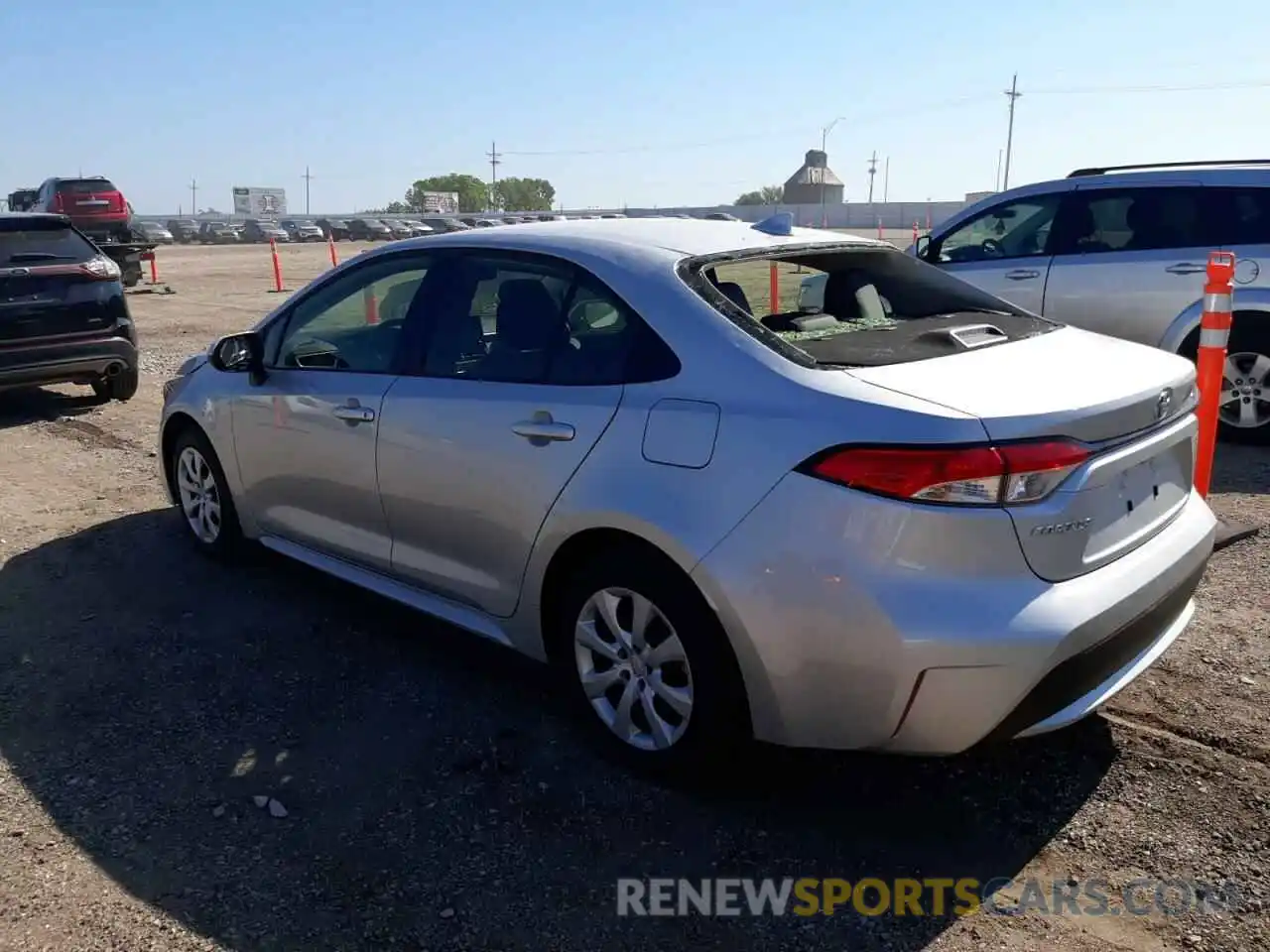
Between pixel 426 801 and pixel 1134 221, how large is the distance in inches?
252

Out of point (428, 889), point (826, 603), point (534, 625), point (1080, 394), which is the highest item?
point (1080, 394)

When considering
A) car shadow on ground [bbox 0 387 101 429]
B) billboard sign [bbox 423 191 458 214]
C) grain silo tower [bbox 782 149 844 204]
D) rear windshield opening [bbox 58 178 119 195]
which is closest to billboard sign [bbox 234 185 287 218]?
billboard sign [bbox 423 191 458 214]

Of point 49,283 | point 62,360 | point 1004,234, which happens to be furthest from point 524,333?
point 49,283

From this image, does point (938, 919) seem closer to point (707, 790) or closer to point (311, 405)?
point (707, 790)

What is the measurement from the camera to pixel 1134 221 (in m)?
7.44

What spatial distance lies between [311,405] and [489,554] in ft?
4.04

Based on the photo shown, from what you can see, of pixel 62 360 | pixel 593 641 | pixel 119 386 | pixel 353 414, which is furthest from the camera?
pixel 119 386

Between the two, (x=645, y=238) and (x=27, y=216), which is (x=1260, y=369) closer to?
(x=645, y=238)

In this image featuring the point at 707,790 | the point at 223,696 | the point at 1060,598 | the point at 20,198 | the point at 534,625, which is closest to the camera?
the point at 1060,598

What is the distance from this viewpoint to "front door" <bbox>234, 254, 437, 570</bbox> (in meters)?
4.16

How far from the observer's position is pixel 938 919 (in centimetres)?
273

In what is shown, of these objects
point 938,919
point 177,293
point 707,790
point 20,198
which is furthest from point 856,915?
point 20,198

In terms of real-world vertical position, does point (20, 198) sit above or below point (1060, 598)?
above

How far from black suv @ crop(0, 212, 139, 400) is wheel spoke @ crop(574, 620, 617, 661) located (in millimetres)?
6787
